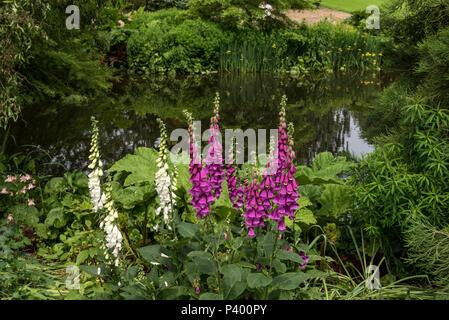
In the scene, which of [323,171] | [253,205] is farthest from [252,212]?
[323,171]

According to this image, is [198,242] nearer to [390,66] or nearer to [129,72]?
[390,66]

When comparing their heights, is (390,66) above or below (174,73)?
above

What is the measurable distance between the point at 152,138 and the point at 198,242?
3808mm

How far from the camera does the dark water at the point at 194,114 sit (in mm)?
5566

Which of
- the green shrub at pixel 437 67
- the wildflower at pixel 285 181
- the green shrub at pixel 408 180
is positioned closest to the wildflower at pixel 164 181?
the wildflower at pixel 285 181

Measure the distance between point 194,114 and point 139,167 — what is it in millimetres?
3385

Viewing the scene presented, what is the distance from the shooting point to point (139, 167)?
149 inches

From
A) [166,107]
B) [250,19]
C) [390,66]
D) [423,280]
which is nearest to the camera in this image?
[423,280]

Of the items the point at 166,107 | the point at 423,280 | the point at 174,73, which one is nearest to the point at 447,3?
the point at 423,280

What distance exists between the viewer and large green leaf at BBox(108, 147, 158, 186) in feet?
11.9

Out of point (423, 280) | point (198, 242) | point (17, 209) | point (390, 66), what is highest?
point (390, 66)

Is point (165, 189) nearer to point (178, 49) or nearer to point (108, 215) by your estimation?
point (108, 215)

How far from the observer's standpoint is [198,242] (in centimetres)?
226

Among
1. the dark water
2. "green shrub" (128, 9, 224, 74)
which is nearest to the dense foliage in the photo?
the dark water
